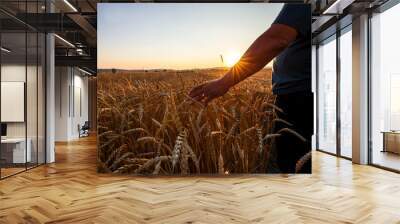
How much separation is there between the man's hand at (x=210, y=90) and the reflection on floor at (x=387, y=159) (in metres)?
3.46

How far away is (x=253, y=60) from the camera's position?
691 cm

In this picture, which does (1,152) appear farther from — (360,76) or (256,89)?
(360,76)

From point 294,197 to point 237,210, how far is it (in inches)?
41.1

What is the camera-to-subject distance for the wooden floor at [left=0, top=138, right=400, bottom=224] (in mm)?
4090

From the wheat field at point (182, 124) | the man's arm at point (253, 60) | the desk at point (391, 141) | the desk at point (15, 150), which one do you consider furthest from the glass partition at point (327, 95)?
the desk at point (15, 150)

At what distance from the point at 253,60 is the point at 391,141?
10.1 feet

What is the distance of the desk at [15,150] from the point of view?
6703 millimetres

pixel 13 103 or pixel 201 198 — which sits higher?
pixel 13 103

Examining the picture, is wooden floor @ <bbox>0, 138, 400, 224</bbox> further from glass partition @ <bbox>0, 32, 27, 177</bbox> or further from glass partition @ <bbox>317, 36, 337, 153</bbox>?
glass partition @ <bbox>317, 36, 337, 153</bbox>

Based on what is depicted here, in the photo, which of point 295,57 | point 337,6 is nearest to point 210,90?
point 295,57

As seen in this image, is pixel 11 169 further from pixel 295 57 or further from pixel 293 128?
pixel 295 57

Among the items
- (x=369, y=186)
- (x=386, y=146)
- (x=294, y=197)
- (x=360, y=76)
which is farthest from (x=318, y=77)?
(x=294, y=197)

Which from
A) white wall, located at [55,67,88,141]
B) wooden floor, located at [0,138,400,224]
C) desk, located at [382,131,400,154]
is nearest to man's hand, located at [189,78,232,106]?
wooden floor, located at [0,138,400,224]

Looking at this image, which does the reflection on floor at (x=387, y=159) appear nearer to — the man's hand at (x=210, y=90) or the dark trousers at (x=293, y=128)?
the dark trousers at (x=293, y=128)
